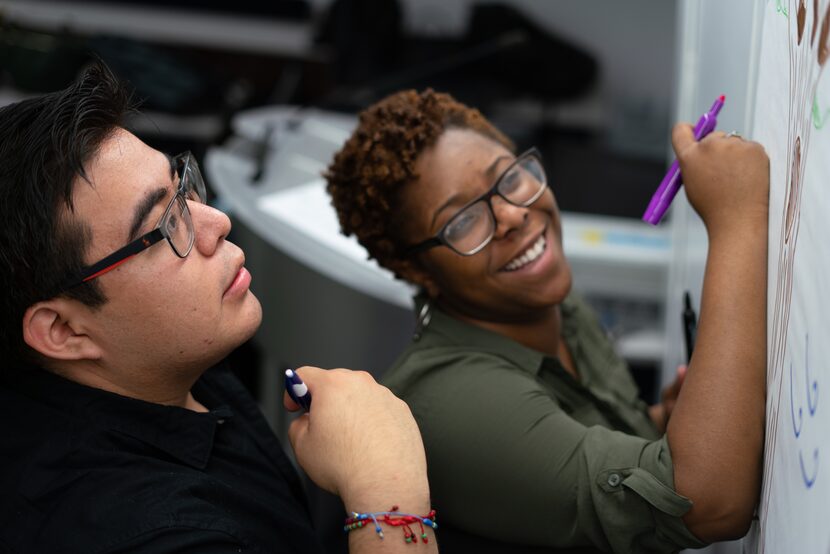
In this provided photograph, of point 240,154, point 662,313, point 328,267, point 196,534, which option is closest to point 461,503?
point 196,534

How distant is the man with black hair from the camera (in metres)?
0.91

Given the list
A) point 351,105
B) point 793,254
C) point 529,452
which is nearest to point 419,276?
point 529,452

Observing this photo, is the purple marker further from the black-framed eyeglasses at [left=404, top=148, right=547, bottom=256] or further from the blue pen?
the blue pen

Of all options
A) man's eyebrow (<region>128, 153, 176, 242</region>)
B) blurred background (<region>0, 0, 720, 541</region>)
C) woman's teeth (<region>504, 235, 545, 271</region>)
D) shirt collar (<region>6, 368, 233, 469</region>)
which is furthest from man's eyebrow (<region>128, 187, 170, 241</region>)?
blurred background (<region>0, 0, 720, 541</region>)

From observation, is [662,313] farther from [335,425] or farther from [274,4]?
[274,4]

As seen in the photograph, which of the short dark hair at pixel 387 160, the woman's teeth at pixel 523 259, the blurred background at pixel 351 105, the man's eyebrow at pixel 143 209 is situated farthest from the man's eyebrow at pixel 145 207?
the blurred background at pixel 351 105

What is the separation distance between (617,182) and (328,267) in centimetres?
95

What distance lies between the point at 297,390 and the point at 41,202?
0.98 ft

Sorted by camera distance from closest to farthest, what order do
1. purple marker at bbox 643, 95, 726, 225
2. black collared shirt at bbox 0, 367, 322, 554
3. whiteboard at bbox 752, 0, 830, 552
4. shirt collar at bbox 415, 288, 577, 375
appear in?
whiteboard at bbox 752, 0, 830, 552
black collared shirt at bbox 0, 367, 322, 554
purple marker at bbox 643, 95, 726, 225
shirt collar at bbox 415, 288, 577, 375

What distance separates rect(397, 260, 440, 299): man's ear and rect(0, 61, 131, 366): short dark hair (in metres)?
0.43

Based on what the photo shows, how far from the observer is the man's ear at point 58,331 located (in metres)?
0.95

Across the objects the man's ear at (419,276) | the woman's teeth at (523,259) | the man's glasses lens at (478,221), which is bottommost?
the man's ear at (419,276)

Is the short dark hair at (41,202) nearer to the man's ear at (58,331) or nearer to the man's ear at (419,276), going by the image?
the man's ear at (58,331)

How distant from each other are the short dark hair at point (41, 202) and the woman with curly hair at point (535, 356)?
1.25ft
